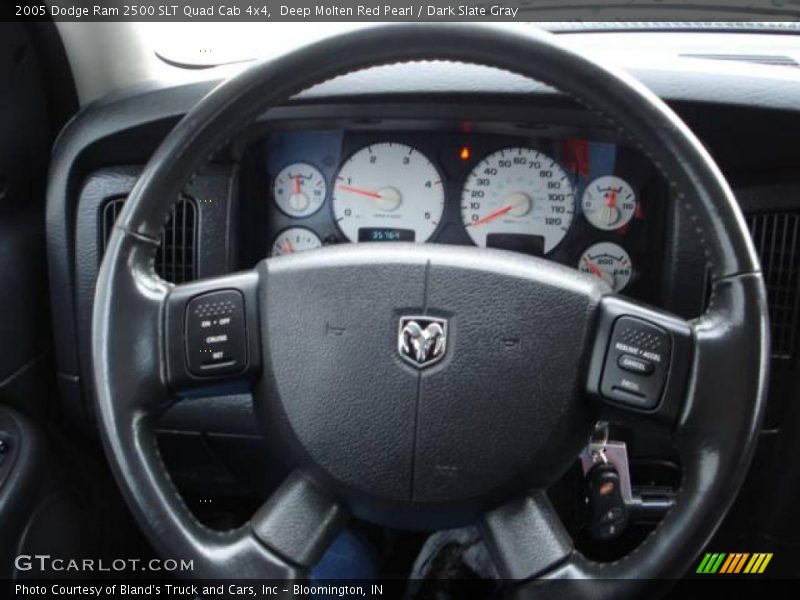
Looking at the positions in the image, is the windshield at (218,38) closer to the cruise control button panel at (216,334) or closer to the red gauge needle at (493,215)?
the red gauge needle at (493,215)

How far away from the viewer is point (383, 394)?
1.06 meters

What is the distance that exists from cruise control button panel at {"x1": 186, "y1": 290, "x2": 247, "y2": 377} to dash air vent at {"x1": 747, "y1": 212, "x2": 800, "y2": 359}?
0.80 m

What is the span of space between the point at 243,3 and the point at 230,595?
1.07m

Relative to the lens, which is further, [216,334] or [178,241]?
[178,241]

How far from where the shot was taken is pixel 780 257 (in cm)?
143

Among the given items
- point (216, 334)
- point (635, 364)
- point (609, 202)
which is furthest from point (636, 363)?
point (609, 202)

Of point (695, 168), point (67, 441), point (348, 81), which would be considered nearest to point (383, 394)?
point (695, 168)

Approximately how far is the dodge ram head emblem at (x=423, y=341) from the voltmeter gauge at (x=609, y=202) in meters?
0.57

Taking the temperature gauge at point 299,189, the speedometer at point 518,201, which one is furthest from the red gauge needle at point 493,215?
the temperature gauge at point 299,189

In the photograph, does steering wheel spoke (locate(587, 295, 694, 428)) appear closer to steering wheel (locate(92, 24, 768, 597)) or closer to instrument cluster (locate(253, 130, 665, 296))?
steering wheel (locate(92, 24, 768, 597))

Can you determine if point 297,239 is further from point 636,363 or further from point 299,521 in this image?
Result: point 636,363

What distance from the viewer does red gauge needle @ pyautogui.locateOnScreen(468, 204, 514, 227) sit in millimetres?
1544

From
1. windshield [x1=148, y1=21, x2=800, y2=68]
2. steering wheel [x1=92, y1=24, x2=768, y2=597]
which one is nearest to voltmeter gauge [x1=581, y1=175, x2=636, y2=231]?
windshield [x1=148, y1=21, x2=800, y2=68]

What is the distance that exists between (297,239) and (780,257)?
77 centimetres
